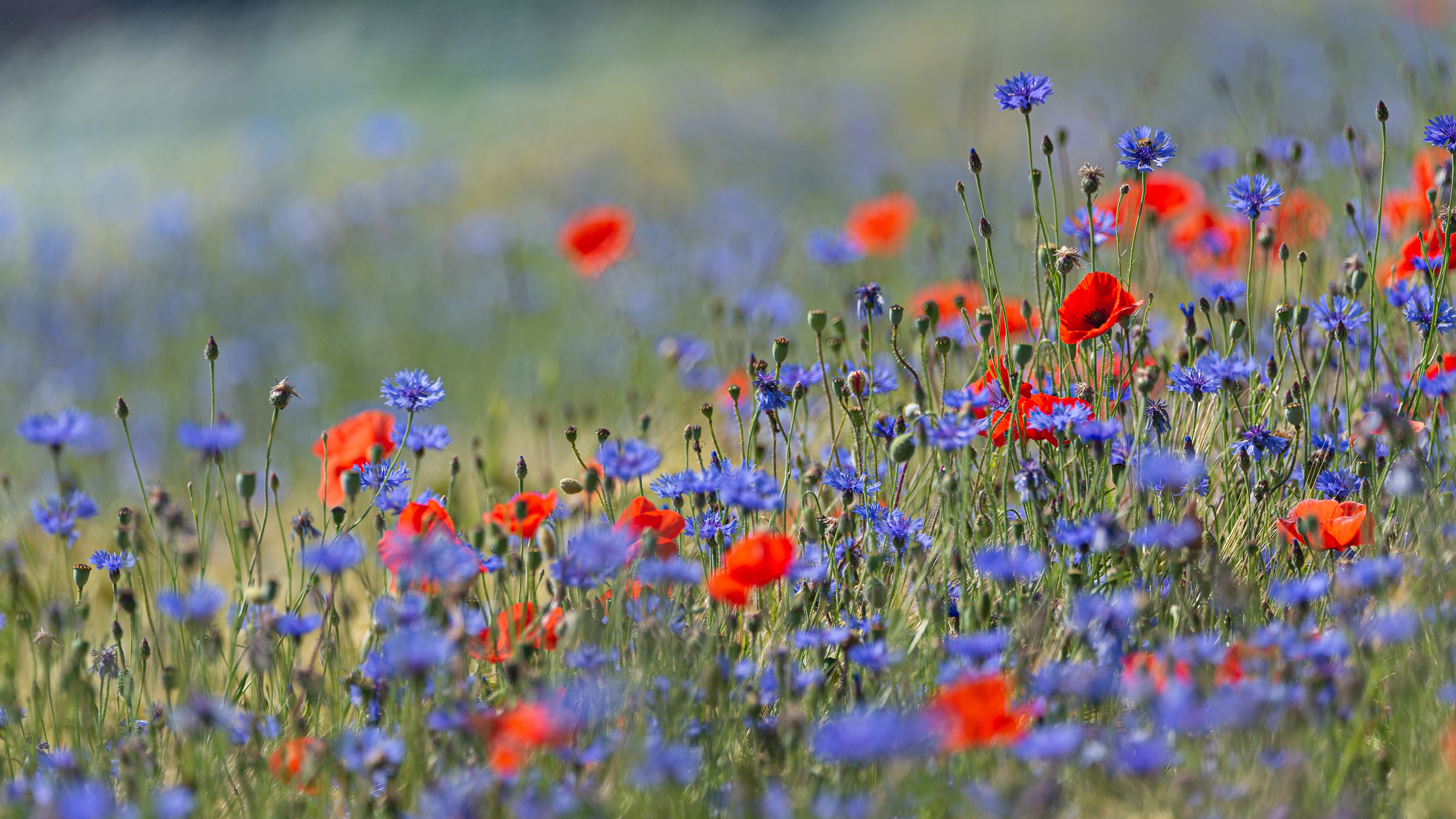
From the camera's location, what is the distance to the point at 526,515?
1690 mm

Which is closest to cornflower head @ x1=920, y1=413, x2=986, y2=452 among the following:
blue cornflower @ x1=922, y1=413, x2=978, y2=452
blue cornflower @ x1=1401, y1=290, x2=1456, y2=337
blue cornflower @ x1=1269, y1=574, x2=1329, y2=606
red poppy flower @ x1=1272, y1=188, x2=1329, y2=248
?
blue cornflower @ x1=922, y1=413, x2=978, y2=452

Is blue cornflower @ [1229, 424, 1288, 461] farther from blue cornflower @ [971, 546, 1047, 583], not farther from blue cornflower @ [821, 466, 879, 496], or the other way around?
blue cornflower @ [821, 466, 879, 496]

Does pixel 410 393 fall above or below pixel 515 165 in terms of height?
below

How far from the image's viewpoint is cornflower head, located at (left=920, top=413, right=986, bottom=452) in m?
1.64

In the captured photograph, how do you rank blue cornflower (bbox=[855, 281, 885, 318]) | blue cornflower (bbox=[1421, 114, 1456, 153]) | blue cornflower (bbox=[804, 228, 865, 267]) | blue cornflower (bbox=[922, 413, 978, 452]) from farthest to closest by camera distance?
blue cornflower (bbox=[804, 228, 865, 267])
blue cornflower (bbox=[855, 281, 885, 318])
blue cornflower (bbox=[1421, 114, 1456, 153])
blue cornflower (bbox=[922, 413, 978, 452])

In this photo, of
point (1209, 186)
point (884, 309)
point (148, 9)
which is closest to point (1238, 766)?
point (884, 309)

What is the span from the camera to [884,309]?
2295mm

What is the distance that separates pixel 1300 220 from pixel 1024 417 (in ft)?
4.50

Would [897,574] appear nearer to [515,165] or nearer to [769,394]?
[769,394]

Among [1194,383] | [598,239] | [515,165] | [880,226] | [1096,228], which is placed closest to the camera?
[1194,383]

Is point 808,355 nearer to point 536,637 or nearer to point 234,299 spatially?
point 536,637

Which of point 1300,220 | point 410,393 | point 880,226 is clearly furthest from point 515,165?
point 410,393

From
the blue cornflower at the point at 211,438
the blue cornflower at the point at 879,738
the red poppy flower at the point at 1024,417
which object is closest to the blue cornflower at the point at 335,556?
the blue cornflower at the point at 211,438

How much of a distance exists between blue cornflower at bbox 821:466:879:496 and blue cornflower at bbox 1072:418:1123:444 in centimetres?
37
